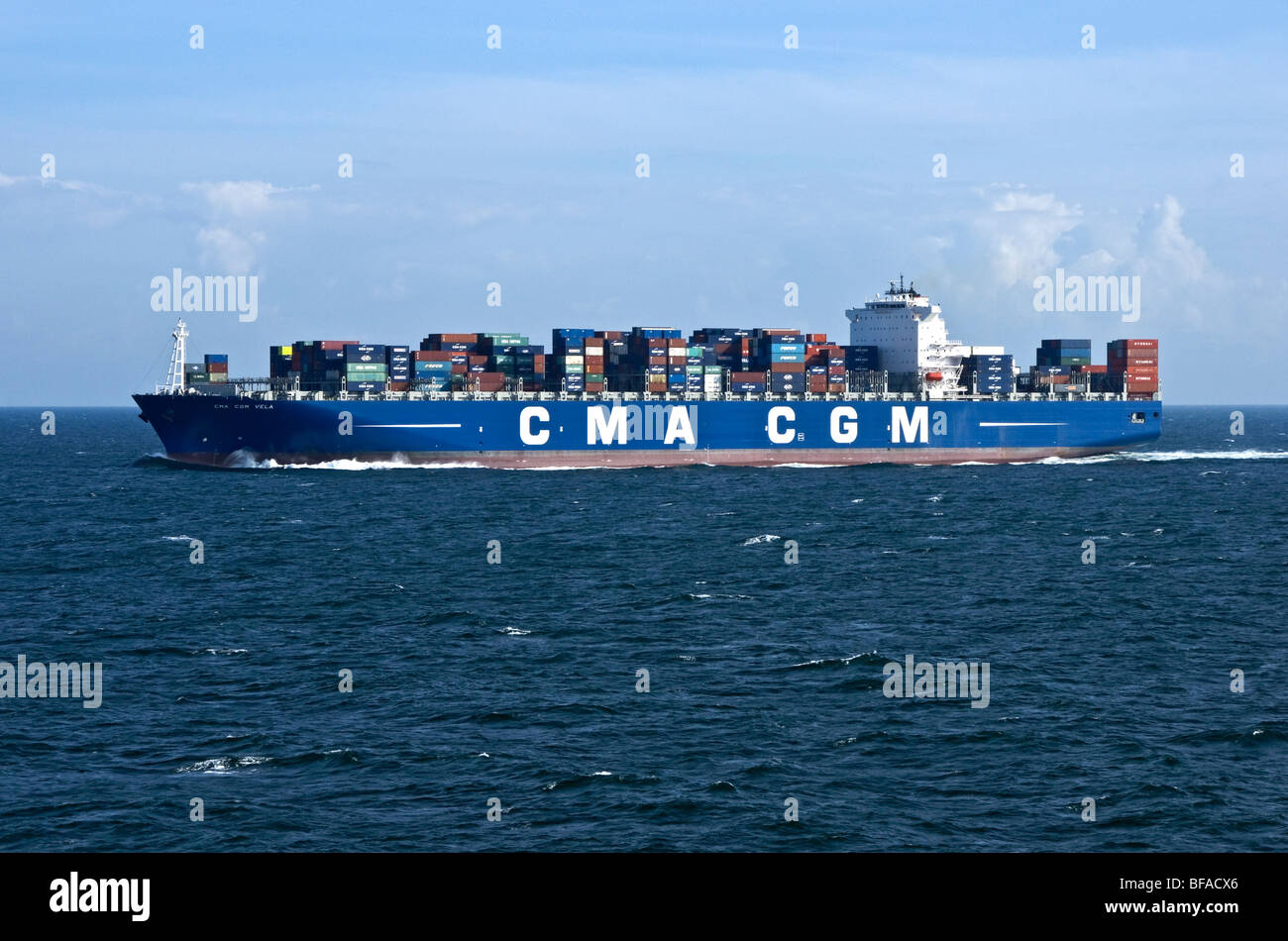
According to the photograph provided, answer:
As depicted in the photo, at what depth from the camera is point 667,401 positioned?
300ft

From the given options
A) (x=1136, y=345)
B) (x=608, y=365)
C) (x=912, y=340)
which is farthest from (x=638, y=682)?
(x=1136, y=345)

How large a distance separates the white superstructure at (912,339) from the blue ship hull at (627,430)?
5.43m

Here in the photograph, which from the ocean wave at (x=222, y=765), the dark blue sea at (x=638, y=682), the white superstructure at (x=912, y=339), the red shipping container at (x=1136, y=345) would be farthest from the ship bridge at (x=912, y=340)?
the ocean wave at (x=222, y=765)

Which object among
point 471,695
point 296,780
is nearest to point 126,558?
point 471,695

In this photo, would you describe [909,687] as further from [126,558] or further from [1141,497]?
[1141,497]

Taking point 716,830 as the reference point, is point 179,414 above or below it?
above

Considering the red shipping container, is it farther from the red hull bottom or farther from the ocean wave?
the ocean wave

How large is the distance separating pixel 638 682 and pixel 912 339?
7888cm

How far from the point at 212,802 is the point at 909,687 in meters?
16.6

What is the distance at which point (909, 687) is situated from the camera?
3036cm

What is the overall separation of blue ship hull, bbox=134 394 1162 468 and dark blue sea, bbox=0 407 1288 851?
57.9ft

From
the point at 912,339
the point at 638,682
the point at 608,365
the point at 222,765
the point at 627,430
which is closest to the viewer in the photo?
the point at 222,765

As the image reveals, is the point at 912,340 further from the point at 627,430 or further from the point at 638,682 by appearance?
the point at 638,682

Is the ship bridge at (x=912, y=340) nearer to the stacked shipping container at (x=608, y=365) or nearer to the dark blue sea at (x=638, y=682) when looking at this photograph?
the stacked shipping container at (x=608, y=365)
